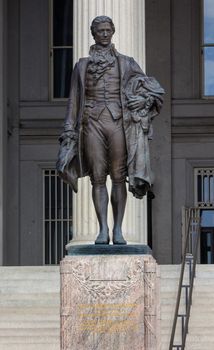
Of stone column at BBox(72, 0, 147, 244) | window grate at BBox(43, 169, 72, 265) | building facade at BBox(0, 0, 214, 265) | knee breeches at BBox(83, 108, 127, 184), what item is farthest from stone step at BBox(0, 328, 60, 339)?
window grate at BBox(43, 169, 72, 265)

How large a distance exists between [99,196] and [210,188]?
52.6 ft

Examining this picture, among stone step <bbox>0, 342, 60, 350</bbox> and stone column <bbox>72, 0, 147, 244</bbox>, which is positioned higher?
stone column <bbox>72, 0, 147, 244</bbox>

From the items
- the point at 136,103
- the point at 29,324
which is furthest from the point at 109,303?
the point at 29,324

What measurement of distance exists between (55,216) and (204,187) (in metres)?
3.36

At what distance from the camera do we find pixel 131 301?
1252cm

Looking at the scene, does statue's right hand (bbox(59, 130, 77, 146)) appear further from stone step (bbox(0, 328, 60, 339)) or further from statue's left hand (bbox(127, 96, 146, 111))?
stone step (bbox(0, 328, 60, 339))

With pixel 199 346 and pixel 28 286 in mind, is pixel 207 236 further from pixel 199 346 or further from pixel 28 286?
pixel 199 346

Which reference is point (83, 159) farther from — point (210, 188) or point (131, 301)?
point (210, 188)

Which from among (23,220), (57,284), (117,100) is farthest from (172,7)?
(117,100)

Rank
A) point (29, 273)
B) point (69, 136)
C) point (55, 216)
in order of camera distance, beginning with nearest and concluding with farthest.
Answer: point (69, 136)
point (29, 273)
point (55, 216)

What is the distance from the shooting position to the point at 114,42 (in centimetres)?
2072

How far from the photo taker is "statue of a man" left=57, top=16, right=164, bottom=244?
42.6 feet

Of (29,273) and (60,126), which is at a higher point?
(60,126)

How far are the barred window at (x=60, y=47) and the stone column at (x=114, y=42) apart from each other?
8180 millimetres
